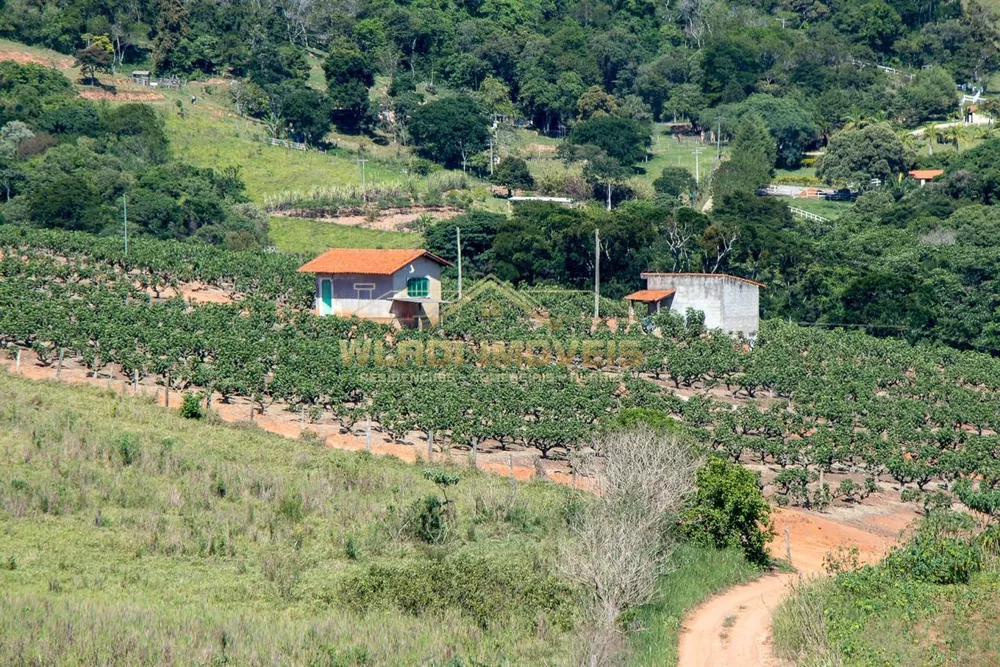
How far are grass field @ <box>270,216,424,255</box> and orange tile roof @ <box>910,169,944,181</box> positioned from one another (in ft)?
110

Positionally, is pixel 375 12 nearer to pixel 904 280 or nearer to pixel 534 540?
pixel 904 280

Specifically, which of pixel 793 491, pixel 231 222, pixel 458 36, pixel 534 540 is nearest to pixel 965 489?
pixel 793 491

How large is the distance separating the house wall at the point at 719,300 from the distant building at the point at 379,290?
8.58 meters

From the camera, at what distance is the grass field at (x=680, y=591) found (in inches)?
792

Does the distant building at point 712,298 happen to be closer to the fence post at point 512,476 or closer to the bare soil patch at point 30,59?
the fence post at point 512,476

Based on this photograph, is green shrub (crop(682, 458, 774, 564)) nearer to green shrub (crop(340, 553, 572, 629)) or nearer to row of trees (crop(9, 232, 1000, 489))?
green shrub (crop(340, 553, 572, 629))

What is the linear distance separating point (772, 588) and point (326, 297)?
27.9m

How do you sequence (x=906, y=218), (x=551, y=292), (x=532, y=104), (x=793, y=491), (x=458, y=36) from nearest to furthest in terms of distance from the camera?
(x=793, y=491), (x=551, y=292), (x=906, y=218), (x=532, y=104), (x=458, y=36)

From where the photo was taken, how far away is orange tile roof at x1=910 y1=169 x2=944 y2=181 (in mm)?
84438

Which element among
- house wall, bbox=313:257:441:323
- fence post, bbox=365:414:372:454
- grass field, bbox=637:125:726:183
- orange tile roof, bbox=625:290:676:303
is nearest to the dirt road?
fence post, bbox=365:414:372:454

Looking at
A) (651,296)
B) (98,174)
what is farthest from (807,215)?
(98,174)

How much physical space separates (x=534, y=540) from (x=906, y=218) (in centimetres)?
5314

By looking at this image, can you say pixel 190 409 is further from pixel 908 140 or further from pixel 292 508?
pixel 908 140

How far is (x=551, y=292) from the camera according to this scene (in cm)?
5559
